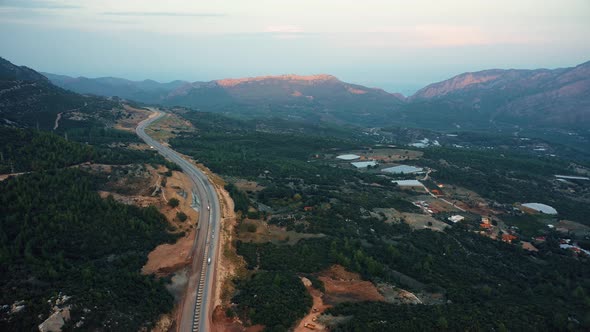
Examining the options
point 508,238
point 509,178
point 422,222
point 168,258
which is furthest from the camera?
point 509,178

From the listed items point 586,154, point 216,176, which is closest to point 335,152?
point 216,176

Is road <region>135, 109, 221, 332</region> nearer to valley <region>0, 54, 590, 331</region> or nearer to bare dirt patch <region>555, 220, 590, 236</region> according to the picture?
valley <region>0, 54, 590, 331</region>

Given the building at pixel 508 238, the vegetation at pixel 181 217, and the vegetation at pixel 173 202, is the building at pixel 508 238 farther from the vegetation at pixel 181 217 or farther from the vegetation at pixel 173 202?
the vegetation at pixel 173 202

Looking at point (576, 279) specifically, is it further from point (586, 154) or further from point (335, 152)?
point (586, 154)

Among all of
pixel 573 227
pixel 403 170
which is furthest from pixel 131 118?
pixel 573 227

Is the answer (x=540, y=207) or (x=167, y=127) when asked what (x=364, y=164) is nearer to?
(x=540, y=207)

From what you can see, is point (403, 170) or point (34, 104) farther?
point (34, 104)
